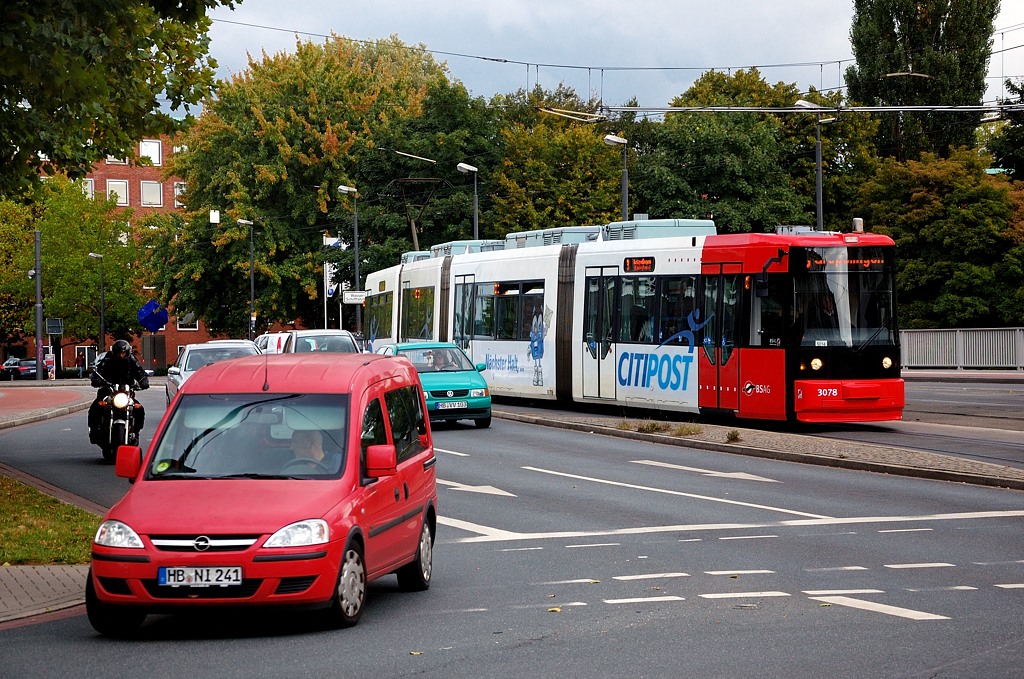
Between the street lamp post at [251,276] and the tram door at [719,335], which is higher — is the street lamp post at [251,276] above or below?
above

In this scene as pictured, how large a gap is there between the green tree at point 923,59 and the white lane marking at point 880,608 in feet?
203

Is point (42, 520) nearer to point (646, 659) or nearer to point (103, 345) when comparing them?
point (646, 659)

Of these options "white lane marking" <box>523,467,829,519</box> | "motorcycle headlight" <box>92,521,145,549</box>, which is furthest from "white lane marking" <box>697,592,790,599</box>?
"white lane marking" <box>523,467,829,519</box>

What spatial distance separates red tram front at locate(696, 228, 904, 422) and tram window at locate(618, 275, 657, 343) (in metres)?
3.05

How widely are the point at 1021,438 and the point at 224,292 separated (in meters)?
53.9

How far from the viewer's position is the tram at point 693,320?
82.8 feet

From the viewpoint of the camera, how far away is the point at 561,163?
2549 inches

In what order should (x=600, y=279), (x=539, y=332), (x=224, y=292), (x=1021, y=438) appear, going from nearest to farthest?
1. (x=1021, y=438)
2. (x=600, y=279)
3. (x=539, y=332)
4. (x=224, y=292)

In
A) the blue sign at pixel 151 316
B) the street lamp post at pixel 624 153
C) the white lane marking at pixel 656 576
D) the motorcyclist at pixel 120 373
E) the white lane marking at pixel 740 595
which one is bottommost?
the white lane marking at pixel 656 576

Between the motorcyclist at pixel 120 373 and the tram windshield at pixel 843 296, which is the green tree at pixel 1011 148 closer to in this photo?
the tram windshield at pixel 843 296

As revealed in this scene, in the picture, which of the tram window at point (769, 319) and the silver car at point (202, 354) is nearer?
the tram window at point (769, 319)

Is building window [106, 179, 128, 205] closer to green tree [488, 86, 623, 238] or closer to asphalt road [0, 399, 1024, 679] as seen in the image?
green tree [488, 86, 623, 238]

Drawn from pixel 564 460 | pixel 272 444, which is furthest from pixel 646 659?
pixel 564 460

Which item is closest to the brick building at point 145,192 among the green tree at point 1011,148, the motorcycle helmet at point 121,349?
the green tree at point 1011,148
